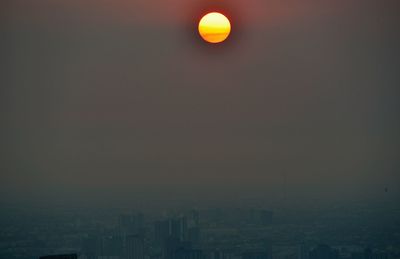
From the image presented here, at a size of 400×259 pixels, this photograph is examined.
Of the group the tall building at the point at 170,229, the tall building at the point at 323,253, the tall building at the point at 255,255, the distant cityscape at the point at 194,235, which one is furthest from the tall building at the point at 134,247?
the tall building at the point at 323,253

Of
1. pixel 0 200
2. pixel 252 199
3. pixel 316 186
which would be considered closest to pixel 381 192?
pixel 316 186

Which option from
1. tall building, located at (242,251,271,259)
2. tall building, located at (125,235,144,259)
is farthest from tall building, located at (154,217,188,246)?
tall building, located at (242,251,271,259)

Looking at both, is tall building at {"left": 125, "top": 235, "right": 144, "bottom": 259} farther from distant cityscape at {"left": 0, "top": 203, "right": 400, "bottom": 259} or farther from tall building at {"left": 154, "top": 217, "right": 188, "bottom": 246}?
tall building at {"left": 154, "top": 217, "right": 188, "bottom": 246}

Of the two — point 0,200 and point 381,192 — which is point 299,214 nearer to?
point 381,192

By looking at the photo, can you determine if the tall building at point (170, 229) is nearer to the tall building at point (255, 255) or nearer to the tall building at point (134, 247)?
the tall building at point (134, 247)

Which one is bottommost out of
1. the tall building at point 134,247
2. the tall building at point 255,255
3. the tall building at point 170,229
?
the tall building at point 255,255

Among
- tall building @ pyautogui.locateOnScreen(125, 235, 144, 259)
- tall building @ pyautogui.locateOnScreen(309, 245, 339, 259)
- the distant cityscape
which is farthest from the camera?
tall building @ pyautogui.locateOnScreen(309, 245, 339, 259)

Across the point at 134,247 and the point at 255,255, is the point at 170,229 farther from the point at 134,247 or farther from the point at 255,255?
the point at 255,255

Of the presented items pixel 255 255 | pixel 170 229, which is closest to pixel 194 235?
pixel 170 229
